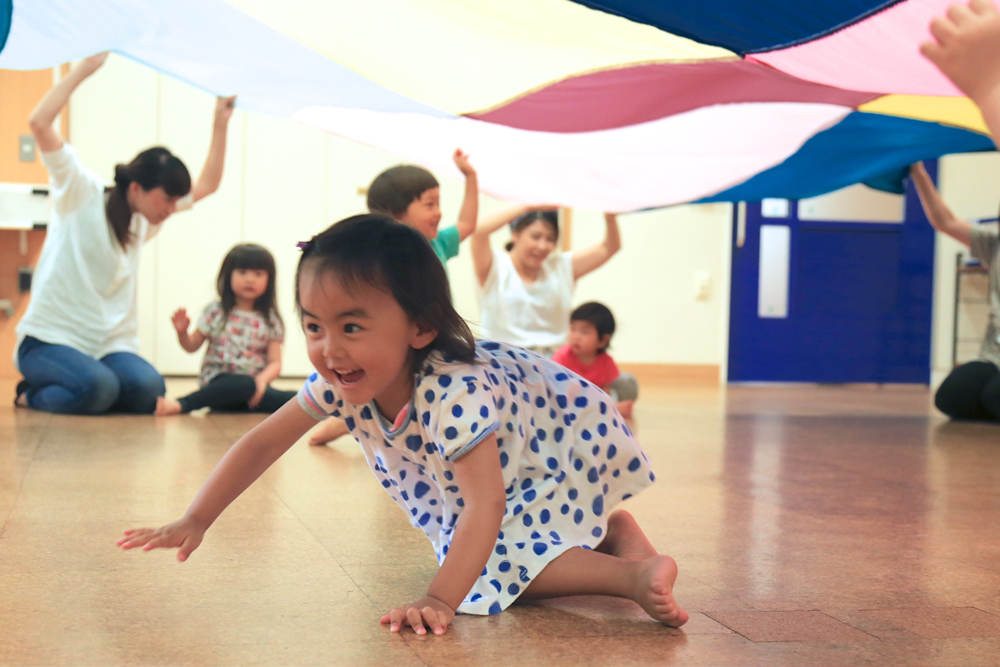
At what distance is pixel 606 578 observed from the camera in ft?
3.10

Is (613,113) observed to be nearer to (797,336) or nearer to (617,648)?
(617,648)

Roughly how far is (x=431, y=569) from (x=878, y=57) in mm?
1161

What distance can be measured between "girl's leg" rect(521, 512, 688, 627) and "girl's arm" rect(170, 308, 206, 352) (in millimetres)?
1918

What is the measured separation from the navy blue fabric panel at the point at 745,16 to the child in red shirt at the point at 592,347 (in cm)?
148

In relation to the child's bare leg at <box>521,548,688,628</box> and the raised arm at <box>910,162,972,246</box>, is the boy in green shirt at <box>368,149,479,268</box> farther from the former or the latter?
the raised arm at <box>910,162,972,246</box>

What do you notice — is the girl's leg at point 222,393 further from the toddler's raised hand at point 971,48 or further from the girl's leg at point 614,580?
the toddler's raised hand at point 971,48

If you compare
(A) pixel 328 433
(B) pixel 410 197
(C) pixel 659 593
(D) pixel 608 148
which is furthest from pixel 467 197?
(C) pixel 659 593

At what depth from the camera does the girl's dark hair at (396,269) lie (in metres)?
0.88

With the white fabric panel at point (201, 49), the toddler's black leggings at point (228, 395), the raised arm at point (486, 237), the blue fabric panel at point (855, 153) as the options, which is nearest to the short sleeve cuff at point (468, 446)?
the white fabric panel at point (201, 49)

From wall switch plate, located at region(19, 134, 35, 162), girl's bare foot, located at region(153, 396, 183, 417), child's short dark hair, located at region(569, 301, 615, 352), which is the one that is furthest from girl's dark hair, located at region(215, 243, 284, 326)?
wall switch plate, located at region(19, 134, 35, 162)

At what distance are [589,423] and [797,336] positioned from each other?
4404 millimetres

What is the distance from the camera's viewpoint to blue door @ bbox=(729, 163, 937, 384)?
16.9ft

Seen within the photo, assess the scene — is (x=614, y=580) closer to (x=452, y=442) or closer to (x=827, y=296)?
(x=452, y=442)

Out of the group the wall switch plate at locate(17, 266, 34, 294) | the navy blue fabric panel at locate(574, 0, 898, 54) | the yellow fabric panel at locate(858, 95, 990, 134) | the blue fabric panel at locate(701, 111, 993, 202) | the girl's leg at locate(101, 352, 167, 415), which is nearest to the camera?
the navy blue fabric panel at locate(574, 0, 898, 54)
